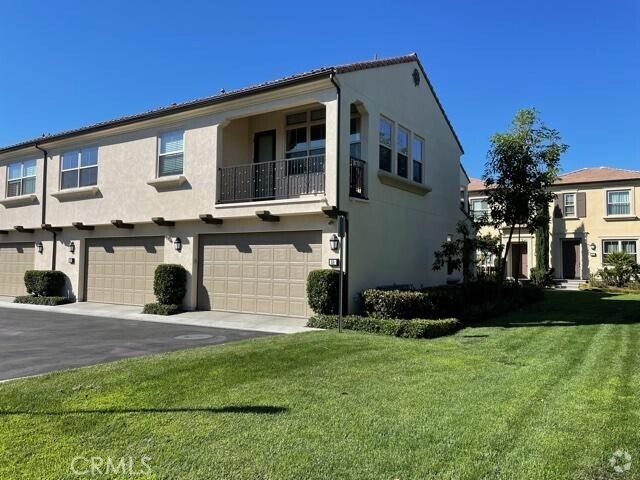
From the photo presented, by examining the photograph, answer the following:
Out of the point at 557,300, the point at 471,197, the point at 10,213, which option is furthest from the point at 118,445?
the point at 471,197

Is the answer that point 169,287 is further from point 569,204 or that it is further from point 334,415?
point 569,204

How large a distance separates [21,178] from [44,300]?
6.19m

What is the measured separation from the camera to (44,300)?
17.8m

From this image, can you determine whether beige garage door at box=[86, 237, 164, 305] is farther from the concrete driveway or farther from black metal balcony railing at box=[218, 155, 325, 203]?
black metal balcony railing at box=[218, 155, 325, 203]

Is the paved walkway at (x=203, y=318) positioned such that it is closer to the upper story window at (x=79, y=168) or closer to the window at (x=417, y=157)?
the upper story window at (x=79, y=168)

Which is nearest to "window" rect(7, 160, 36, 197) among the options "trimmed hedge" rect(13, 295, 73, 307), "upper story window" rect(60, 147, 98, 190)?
"upper story window" rect(60, 147, 98, 190)

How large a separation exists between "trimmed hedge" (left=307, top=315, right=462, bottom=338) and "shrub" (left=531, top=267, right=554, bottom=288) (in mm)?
17563

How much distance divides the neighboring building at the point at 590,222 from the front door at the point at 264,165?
1523cm

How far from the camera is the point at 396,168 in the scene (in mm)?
15391

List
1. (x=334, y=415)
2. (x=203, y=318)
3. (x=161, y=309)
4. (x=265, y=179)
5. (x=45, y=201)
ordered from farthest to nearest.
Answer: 1. (x=45, y=201)
2. (x=265, y=179)
3. (x=161, y=309)
4. (x=203, y=318)
5. (x=334, y=415)

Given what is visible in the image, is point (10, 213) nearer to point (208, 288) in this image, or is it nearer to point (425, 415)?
point (208, 288)

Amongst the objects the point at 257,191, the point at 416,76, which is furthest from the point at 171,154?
the point at 416,76

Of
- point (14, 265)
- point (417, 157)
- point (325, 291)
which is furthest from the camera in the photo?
point (14, 265)

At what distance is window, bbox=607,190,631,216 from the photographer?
27625mm
